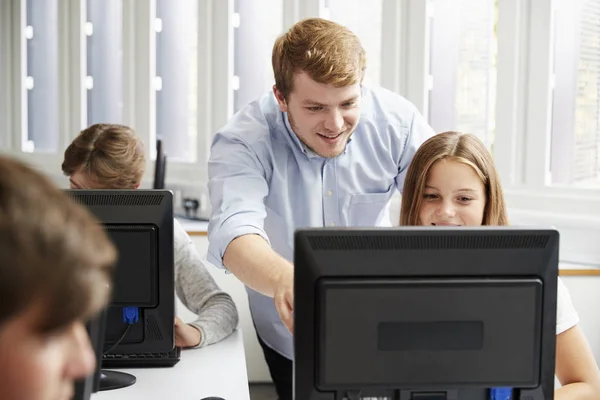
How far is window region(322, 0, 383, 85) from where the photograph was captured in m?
4.19

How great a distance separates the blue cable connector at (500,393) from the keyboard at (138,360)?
1054 mm

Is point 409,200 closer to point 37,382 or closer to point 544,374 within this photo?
point 544,374

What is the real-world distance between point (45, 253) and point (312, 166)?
1.82 metres

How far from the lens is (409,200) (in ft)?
6.93

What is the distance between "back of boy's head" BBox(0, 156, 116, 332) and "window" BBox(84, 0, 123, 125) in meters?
5.06

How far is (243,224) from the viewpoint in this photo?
2057 millimetres

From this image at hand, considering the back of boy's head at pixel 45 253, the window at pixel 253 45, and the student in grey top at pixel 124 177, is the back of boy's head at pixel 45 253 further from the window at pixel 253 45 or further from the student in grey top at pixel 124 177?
the window at pixel 253 45

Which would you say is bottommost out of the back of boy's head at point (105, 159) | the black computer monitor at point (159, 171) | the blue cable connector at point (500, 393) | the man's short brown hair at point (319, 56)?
the blue cable connector at point (500, 393)

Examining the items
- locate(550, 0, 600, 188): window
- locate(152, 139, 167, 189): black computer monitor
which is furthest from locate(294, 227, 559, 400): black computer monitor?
locate(152, 139, 167, 189): black computer monitor

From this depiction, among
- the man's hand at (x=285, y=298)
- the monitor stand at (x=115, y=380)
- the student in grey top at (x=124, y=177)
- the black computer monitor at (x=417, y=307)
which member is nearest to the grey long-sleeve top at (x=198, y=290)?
the student in grey top at (x=124, y=177)

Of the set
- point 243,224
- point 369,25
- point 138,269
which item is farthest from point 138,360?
point 369,25

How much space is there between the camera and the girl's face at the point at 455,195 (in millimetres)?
2072

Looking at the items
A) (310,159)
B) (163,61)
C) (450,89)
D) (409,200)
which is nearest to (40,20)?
(163,61)

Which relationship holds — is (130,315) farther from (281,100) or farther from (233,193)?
(281,100)
